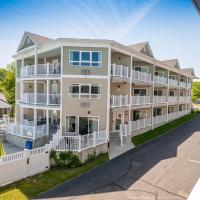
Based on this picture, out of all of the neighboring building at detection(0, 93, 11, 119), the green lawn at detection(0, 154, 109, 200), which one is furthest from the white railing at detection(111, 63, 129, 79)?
the neighboring building at detection(0, 93, 11, 119)

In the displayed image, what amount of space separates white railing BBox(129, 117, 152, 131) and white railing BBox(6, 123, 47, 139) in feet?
30.7

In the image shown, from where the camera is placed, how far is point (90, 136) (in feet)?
58.6

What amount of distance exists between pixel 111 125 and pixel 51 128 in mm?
7105

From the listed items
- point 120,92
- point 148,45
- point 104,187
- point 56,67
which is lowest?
point 104,187

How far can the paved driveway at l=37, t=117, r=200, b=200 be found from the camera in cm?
1177

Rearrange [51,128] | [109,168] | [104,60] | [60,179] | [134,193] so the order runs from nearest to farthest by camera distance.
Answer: [134,193], [60,179], [109,168], [104,60], [51,128]

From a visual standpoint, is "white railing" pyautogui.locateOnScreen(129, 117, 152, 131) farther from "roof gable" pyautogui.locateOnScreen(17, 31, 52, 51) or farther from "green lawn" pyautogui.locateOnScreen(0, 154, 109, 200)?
"roof gable" pyautogui.locateOnScreen(17, 31, 52, 51)

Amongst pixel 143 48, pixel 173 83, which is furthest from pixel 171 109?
pixel 143 48

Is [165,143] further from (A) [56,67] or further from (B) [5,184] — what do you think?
(B) [5,184]

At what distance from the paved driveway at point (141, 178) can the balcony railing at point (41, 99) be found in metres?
8.10

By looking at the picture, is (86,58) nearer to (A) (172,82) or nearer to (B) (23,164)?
(B) (23,164)

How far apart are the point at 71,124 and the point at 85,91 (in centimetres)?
342

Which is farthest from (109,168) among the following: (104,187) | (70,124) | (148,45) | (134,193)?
(148,45)

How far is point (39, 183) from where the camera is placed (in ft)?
43.6
